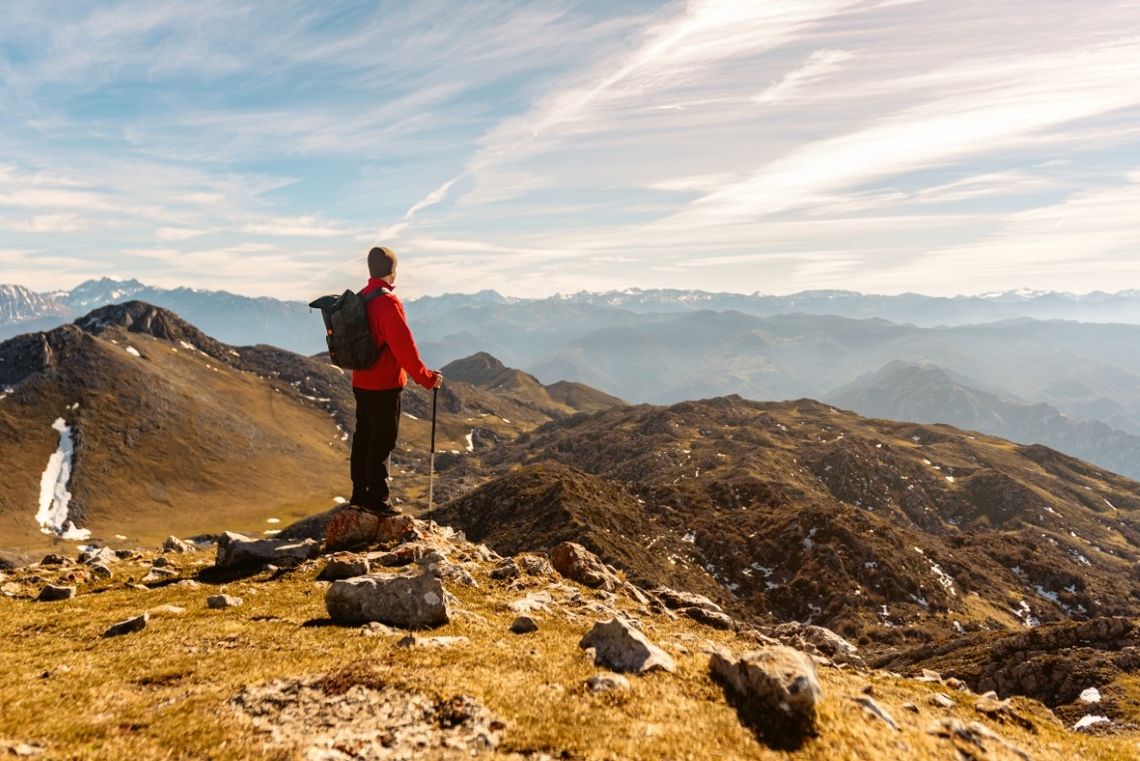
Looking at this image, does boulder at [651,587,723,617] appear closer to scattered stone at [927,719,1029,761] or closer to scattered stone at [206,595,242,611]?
scattered stone at [927,719,1029,761]

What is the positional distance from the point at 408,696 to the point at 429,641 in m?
2.94

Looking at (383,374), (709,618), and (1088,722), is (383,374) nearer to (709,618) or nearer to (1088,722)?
(709,618)

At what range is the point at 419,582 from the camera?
15.0 m

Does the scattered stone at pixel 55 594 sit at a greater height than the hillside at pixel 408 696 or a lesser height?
lesser

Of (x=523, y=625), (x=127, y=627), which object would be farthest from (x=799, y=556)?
(x=127, y=627)

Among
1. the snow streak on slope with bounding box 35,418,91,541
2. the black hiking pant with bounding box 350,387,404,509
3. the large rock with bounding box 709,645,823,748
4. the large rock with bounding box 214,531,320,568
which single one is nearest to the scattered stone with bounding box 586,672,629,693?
the large rock with bounding box 709,645,823,748

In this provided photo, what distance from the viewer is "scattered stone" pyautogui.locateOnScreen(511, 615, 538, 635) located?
15.2 meters

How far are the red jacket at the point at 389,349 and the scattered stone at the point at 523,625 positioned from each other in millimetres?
7134

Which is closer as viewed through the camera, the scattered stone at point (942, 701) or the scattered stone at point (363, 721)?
the scattered stone at point (363, 721)

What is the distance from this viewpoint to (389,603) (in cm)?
1445

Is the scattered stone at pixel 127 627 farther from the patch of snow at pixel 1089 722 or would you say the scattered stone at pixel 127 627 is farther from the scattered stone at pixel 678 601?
the patch of snow at pixel 1089 722

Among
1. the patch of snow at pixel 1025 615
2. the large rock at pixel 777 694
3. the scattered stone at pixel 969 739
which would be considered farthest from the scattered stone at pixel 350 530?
the patch of snow at pixel 1025 615

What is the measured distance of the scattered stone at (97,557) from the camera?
25.1 metres

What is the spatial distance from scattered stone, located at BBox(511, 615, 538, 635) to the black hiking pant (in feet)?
21.2
